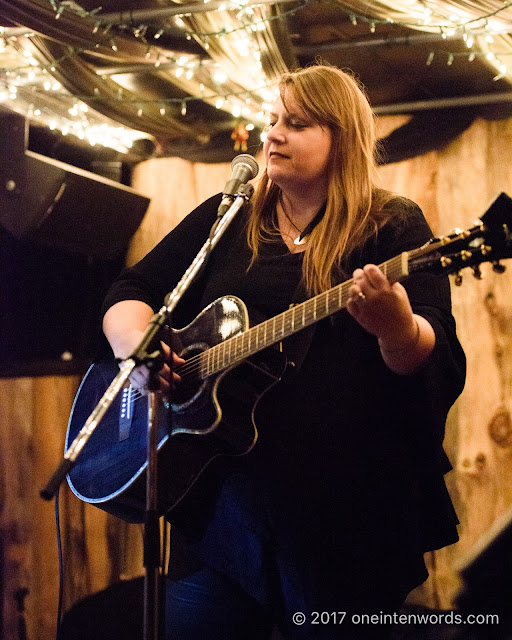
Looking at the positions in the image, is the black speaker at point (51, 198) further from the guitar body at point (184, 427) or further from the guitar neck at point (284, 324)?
the guitar neck at point (284, 324)

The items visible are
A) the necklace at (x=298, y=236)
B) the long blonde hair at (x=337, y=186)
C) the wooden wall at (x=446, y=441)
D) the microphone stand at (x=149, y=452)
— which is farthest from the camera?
the wooden wall at (x=446, y=441)

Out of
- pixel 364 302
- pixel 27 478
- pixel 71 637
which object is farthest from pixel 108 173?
pixel 364 302

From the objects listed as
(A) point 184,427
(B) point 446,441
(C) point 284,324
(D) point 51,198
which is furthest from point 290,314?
(D) point 51,198

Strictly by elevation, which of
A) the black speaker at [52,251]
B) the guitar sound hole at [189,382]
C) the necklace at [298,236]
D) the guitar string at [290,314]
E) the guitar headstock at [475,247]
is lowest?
the guitar sound hole at [189,382]

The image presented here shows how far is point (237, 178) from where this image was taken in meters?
1.75

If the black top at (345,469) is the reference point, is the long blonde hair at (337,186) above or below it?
above

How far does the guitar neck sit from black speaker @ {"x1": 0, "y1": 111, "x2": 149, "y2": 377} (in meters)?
1.74

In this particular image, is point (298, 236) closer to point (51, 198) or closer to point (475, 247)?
point (475, 247)

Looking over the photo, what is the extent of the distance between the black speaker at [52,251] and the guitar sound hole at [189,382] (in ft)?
5.31

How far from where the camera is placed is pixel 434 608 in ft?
10.1

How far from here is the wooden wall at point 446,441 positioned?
121 inches

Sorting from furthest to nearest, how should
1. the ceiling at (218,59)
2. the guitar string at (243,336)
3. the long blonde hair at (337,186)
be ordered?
the ceiling at (218,59)
the long blonde hair at (337,186)
the guitar string at (243,336)

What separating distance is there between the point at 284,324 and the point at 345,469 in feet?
1.12

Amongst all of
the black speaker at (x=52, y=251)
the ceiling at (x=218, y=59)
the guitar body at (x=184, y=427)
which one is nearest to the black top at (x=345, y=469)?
the guitar body at (x=184, y=427)
